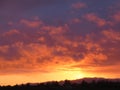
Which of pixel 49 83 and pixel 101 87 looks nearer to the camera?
pixel 101 87

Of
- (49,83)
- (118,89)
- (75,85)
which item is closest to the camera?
(118,89)

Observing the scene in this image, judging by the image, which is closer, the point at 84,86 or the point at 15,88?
the point at 84,86

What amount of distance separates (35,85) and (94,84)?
746 centimetres

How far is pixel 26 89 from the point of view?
5059 cm

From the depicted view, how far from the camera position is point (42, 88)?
49.4 meters

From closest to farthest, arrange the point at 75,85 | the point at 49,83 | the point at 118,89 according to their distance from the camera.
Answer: the point at 118,89, the point at 75,85, the point at 49,83

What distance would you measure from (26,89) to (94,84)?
Result: 804 centimetres

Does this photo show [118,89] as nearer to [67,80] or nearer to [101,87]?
[101,87]

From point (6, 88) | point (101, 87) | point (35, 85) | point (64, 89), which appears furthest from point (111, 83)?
point (6, 88)

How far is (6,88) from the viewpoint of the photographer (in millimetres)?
54219

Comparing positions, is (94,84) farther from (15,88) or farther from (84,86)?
(15,88)

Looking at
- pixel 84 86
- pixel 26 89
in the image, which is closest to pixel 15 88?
pixel 26 89

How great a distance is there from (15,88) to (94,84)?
10015 millimetres

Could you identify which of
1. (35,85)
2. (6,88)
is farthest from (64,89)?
(6,88)
